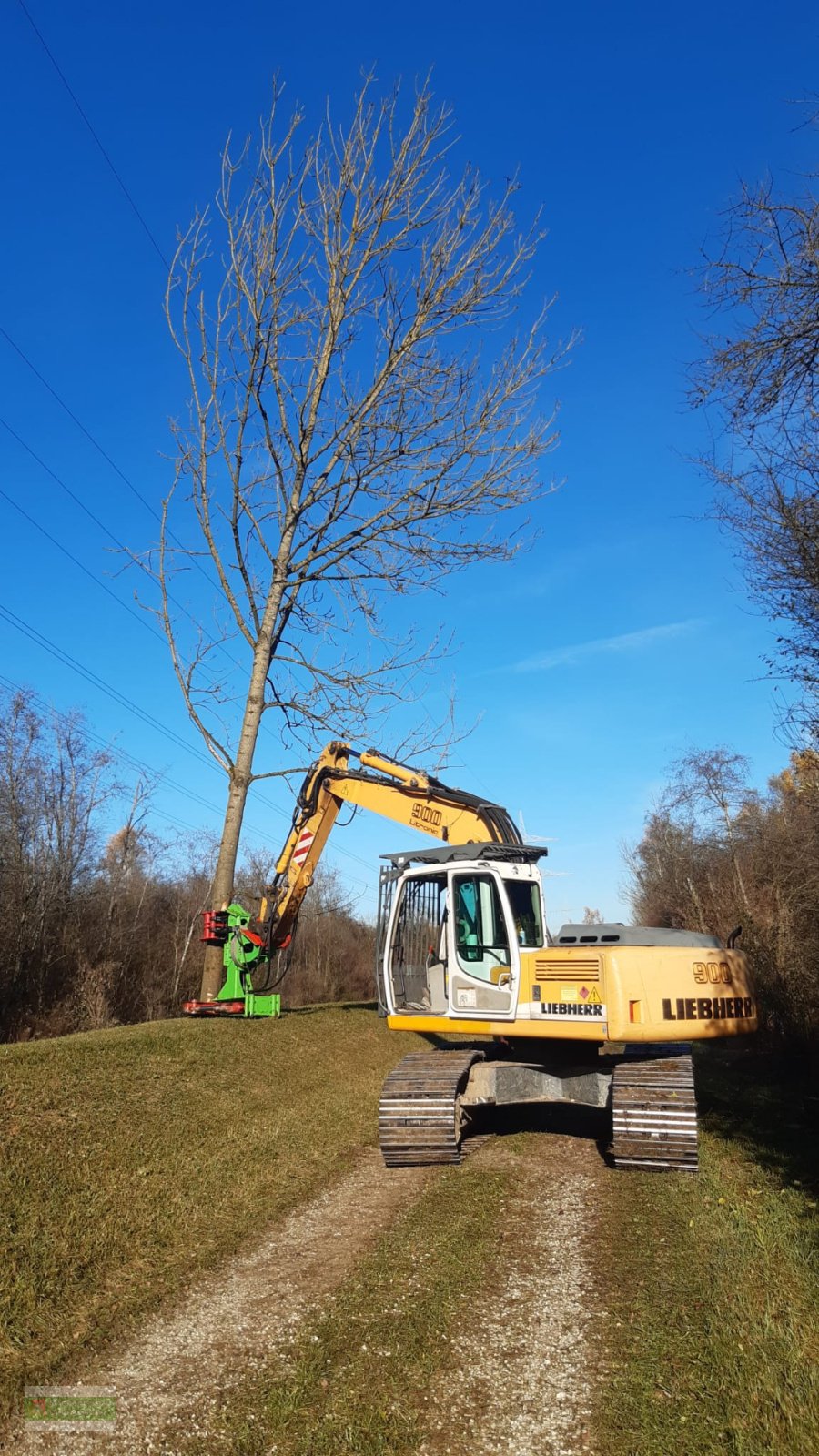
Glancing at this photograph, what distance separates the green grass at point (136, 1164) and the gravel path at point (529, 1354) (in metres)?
1.95

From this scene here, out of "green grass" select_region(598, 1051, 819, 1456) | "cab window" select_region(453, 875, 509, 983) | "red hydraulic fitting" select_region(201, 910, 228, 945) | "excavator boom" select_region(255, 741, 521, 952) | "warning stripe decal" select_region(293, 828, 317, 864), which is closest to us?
"green grass" select_region(598, 1051, 819, 1456)

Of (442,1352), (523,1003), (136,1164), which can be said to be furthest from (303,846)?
(442,1352)

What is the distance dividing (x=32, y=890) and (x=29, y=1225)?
18.5 metres

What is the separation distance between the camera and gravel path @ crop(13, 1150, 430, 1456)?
3.88 meters

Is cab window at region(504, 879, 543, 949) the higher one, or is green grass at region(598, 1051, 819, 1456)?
cab window at region(504, 879, 543, 949)

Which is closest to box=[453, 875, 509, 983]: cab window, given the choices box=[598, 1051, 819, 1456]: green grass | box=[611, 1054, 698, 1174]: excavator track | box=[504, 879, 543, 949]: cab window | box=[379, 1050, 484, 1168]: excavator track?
box=[504, 879, 543, 949]: cab window

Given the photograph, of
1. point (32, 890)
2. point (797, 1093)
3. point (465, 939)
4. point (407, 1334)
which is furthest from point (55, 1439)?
point (32, 890)

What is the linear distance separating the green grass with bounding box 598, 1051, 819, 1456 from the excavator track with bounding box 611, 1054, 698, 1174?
0.53 feet

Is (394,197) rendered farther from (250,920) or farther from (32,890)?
(32,890)

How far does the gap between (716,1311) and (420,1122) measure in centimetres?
404

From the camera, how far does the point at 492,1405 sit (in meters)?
4.07

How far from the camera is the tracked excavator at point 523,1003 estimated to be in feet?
27.9

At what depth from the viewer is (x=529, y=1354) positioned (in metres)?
4.55

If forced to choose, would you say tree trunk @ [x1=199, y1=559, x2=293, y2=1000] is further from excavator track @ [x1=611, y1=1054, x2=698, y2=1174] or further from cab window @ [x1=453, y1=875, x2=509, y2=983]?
excavator track @ [x1=611, y1=1054, x2=698, y2=1174]
